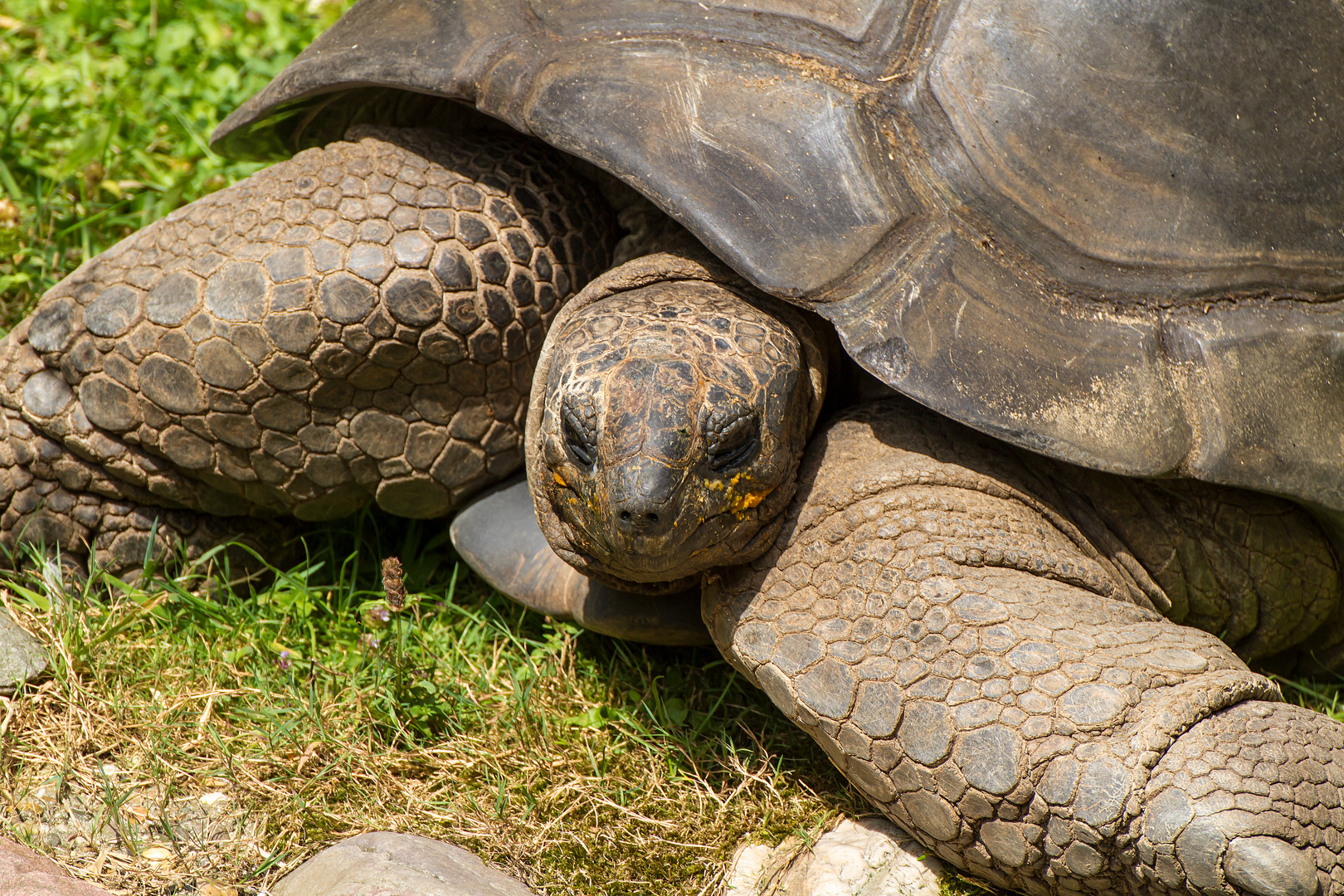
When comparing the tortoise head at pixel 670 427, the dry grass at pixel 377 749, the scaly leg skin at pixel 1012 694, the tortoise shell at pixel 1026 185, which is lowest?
the dry grass at pixel 377 749

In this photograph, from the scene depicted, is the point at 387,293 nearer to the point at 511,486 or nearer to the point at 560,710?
the point at 511,486

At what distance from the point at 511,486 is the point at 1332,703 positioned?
208 centimetres

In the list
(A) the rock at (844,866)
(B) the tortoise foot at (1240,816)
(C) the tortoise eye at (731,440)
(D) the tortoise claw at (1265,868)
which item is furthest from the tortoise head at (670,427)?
(D) the tortoise claw at (1265,868)

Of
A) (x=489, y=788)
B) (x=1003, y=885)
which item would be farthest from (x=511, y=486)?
(x=1003, y=885)

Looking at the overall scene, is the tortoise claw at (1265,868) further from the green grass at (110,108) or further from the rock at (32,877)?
the green grass at (110,108)

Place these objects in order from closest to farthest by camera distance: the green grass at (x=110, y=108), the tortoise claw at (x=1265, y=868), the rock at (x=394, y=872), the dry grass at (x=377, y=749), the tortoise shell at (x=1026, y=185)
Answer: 1. the tortoise claw at (x=1265, y=868)
2. the rock at (x=394, y=872)
3. the tortoise shell at (x=1026, y=185)
4. the dry grass at (x=377, y=749)
5. the green grass at (x=110, y=108)

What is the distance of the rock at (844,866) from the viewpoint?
7.38ft

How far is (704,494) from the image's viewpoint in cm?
→ 220

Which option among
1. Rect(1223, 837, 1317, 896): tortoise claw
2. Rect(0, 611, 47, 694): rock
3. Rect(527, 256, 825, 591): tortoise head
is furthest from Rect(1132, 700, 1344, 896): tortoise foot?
Rect(0, 611, 47, 694): rock

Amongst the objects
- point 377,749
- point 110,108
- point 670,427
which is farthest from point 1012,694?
point 110,108

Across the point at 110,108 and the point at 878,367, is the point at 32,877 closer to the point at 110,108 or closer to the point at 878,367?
the point at 878,367

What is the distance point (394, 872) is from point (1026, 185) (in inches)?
70.4

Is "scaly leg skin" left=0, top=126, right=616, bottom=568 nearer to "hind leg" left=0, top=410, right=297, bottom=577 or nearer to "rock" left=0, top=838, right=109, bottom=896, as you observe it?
"hind leg" left=0, top=410, right=297, bottom=577

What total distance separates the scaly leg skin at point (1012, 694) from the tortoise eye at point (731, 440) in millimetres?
220
